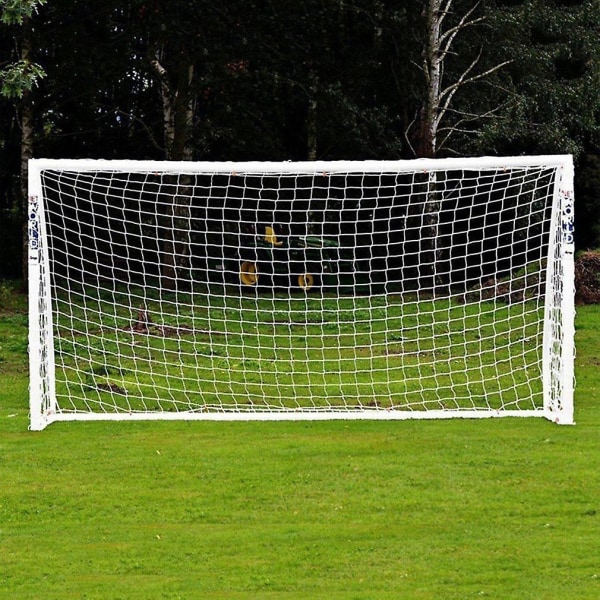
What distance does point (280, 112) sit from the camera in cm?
2283

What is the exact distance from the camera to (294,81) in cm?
2191

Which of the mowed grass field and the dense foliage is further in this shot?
the dense foliage

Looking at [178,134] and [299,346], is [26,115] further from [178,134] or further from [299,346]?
[299,346]

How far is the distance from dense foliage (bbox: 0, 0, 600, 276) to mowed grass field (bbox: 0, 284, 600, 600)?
11818 mm

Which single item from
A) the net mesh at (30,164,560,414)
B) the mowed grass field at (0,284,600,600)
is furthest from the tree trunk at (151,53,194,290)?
the mowed grass field at (0,284,600,600)

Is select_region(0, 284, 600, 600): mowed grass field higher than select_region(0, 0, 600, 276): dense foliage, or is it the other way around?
select_region(0, 0, 600, 276): dense foliage

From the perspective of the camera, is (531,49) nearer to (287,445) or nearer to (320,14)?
(320,14)

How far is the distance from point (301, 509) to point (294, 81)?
1547 centimetres

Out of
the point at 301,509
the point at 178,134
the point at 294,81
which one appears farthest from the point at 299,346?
the point at 294,81

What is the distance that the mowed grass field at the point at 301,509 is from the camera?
6227 millimetres

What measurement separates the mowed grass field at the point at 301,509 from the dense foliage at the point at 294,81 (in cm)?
1182

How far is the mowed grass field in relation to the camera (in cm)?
623

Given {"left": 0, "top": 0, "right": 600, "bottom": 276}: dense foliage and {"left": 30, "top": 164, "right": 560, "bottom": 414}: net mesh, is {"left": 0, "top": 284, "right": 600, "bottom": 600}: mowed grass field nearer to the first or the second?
{"left": 30, "top": 164, "right": 560, "bottom": 414}: net mesh

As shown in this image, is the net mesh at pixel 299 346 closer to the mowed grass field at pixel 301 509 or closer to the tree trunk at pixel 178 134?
the mowed grass field at pixel 301 509
